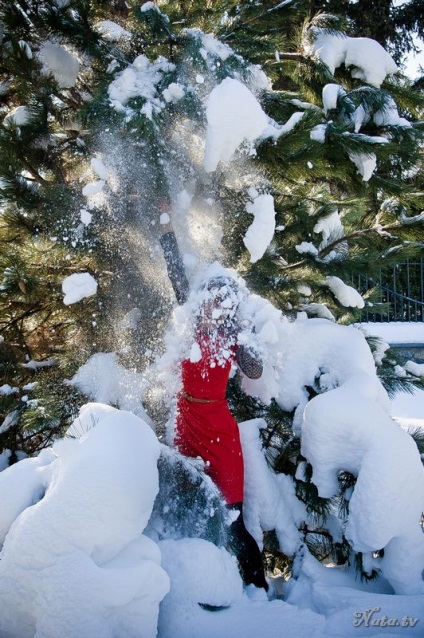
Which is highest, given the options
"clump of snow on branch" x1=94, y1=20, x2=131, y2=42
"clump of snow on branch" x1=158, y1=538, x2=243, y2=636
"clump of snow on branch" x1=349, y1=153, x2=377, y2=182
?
"clump of snow on branch" x1=94, y1=20, x2=131, y2=42

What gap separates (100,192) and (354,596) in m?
2.16

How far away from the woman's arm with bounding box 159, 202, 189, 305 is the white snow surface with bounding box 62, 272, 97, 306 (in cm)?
39

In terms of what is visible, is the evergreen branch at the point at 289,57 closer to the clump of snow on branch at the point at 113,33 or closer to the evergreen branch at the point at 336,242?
the clump of snow on branch at the point at 113,33

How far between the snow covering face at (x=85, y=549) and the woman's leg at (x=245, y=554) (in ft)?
2.25

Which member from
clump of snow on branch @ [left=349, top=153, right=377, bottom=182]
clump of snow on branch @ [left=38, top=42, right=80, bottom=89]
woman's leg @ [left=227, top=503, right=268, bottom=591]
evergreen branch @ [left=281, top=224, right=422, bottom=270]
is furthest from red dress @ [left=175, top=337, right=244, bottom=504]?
clump of snow on branch @ [left=38, top=42, right=80, bottom=89]

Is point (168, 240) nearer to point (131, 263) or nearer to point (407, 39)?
point (131, 263)

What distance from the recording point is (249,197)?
267 centimetres

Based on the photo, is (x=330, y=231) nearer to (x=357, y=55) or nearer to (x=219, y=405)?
(x=357, y=55)

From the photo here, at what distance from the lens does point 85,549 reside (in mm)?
1591

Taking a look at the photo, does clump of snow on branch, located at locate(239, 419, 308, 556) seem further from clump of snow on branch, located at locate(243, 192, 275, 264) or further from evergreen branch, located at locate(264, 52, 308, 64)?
evergreen branch, located at locate(264, 52, 308, 64)

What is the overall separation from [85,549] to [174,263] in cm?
136

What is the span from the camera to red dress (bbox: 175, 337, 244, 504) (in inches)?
91.2

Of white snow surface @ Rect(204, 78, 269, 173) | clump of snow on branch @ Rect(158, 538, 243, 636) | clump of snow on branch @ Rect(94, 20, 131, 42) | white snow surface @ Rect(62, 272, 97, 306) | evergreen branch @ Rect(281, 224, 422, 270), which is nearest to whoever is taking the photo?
clump of snow on branch @ Rect(158, 538, 243, 636)

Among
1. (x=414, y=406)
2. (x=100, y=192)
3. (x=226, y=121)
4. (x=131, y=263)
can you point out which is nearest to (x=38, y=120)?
(x=100, y=192)
